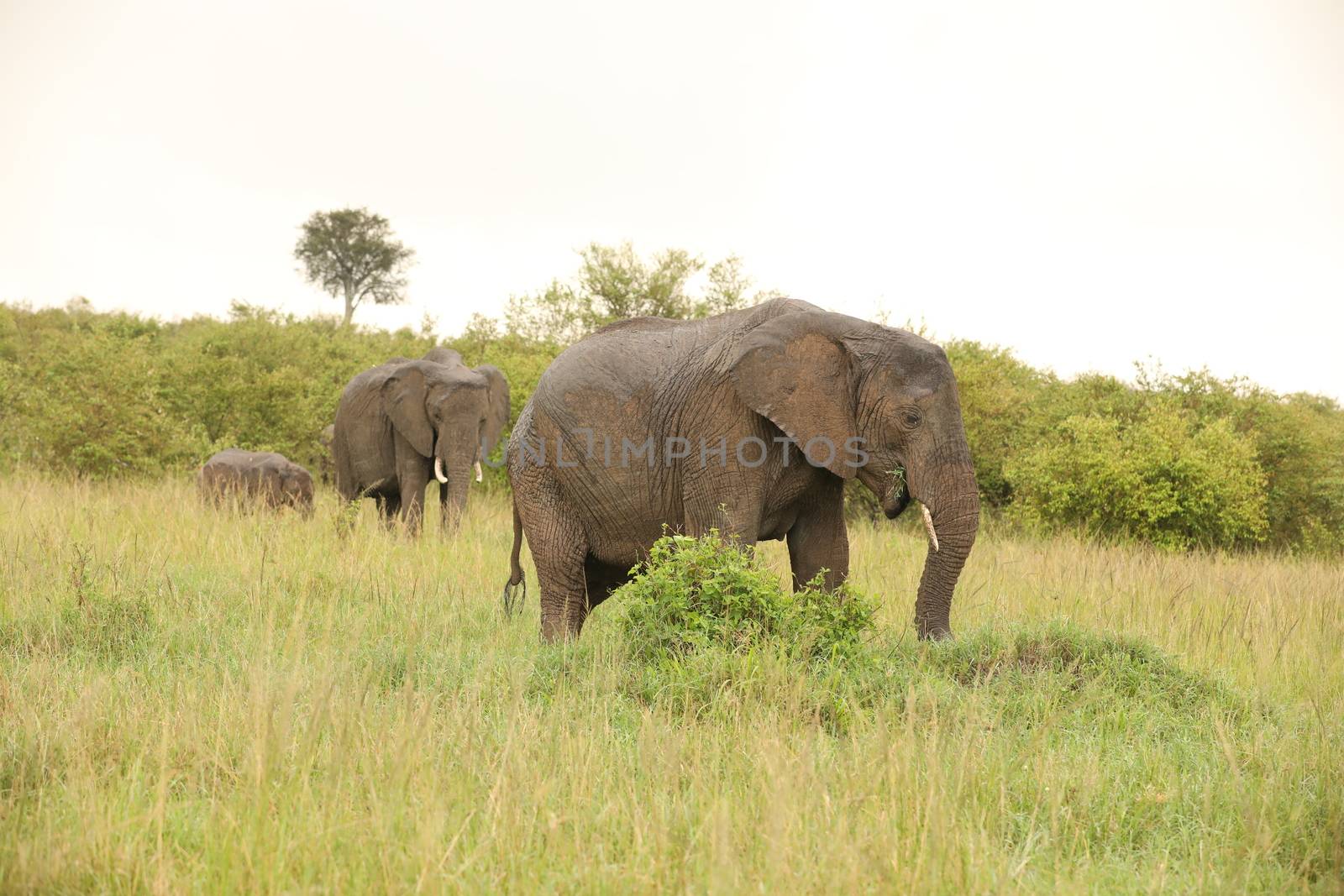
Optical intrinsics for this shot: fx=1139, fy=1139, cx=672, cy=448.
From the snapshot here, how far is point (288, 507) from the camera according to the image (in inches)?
499

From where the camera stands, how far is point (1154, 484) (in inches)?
560

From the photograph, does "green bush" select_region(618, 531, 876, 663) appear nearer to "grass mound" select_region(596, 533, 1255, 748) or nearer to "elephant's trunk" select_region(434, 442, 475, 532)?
"grass mound" select_region(596, 533, 1255, 748)

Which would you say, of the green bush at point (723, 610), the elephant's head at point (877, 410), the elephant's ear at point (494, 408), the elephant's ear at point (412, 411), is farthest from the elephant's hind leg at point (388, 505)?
the elephant's head at point (877, 410)

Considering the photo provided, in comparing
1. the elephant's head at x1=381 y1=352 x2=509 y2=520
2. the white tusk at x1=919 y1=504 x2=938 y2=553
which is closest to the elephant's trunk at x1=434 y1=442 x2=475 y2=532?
the elephant's head at x1=381 y1=352 x2=509 y2=520

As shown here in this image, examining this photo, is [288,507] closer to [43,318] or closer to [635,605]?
[635,605]

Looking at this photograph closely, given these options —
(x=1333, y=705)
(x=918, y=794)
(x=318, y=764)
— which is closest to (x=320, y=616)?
(x=318, y=764)

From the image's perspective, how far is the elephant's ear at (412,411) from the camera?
13422 millimetres

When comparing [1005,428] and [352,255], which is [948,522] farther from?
[352,255]

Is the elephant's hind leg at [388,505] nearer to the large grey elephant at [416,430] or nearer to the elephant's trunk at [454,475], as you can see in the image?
the large grey elephant at [416,430]

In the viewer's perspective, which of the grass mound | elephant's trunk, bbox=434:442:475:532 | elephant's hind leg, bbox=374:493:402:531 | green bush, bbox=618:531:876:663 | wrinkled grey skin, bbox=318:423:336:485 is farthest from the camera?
wrinkled grey skin, bbox=318:423:336:485

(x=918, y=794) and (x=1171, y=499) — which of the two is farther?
(x=1171, y=499)

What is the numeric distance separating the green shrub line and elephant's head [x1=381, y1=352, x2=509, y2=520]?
487 centimetres

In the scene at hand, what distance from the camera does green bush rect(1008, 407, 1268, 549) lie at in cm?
1407

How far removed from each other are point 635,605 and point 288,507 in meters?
7.90
